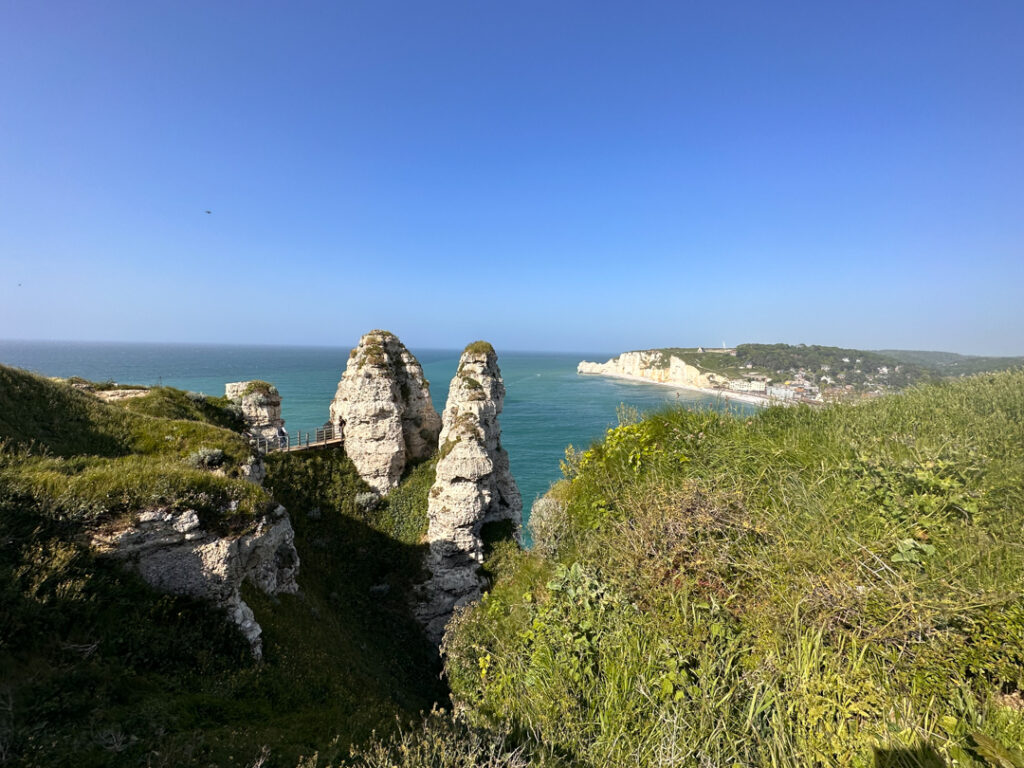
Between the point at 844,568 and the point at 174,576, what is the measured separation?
11492 mm

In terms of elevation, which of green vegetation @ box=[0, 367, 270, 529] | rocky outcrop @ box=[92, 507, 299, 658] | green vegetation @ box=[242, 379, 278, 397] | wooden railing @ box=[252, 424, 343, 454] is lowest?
wooden railing @ box=[252, 424, 343, 454]

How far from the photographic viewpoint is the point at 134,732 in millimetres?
5285

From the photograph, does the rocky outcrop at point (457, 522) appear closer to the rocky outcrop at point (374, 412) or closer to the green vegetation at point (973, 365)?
the rocky outcrop at point (374, 412)

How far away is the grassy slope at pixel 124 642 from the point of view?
17.1ft

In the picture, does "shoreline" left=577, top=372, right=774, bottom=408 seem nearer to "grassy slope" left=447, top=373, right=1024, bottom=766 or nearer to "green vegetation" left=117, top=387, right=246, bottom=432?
"grassy slope" left=447, top=373, right=1024, bottom=766

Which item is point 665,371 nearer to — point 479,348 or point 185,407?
point 479,348

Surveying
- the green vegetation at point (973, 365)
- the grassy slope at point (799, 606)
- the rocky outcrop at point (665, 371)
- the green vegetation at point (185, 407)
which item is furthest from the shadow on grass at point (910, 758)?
the rocky outcrop at point (665, 371)

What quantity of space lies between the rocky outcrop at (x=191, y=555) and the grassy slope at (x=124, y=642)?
264 mm

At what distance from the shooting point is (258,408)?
25.9m

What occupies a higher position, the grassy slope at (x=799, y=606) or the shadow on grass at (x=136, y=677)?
the grassy slope at (x=799, y=606)

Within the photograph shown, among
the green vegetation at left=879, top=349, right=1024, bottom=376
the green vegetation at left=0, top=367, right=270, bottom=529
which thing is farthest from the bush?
the green vegetation at left=879, top=349, right=1024, bottom=376

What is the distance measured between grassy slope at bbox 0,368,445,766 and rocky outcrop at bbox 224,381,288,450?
11.2 m

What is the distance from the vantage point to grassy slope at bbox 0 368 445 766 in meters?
5.21

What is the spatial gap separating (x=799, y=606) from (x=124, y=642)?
1033 cm
